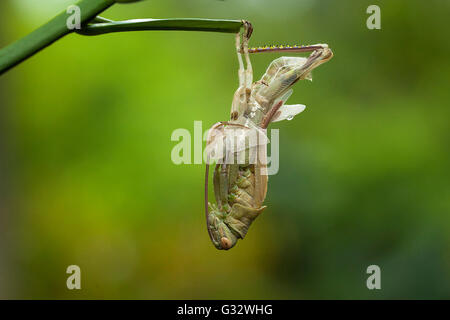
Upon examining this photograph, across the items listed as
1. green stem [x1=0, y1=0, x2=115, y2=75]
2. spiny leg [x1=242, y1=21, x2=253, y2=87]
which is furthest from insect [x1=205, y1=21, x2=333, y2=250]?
green stem [x1=0, y1=0, x2=115, y2=75]

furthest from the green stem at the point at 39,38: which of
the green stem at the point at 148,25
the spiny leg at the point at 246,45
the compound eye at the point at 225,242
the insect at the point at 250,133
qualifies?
the compound eye at the point at 225,242

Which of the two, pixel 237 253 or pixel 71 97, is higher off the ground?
pixel 71 97

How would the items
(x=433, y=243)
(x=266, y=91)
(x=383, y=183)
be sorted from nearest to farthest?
(x=266, y=91) < (x=433, y=243) < (x=383, y=183)

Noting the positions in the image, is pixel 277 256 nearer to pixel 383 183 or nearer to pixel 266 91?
pixel 383 183

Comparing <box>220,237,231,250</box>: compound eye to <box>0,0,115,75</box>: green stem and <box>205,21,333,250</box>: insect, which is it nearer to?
<box>205,21,333,250</box>: insect

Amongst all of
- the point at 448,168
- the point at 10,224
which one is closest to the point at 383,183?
the point at 448,168

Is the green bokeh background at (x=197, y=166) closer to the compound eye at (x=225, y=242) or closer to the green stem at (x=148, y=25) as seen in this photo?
the compound eye at (x=225, y=242)

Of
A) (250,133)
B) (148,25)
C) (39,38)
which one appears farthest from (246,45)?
(39,38)
